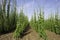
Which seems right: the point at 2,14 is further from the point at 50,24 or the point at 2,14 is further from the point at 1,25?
the point at 50,24

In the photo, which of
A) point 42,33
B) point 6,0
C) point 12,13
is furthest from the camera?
point 12,13

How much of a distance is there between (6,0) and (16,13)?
2.27 metres

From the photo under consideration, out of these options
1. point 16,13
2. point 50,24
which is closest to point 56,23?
point 50,24

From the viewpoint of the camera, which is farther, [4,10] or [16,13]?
[16,13]

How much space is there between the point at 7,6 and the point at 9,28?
180 cm

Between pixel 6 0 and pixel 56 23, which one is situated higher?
pixel 6 0

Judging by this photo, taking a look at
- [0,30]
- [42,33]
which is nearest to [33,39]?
[42,33]

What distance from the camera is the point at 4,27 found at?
11453 mm

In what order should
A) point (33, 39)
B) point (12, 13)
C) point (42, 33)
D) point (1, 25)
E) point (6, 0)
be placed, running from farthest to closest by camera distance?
point (12, 13) → point (6, 0) → point (1, 25) → point (33, 39) → point (42, 33)

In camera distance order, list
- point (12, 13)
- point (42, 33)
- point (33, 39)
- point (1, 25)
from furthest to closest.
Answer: point (12, 13) → point (1, 25) → point (33, 39) → point (42, 33)

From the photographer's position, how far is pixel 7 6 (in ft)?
39.4

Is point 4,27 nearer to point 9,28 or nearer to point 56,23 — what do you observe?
point 9,28

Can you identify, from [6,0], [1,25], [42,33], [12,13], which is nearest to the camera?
[42,33]

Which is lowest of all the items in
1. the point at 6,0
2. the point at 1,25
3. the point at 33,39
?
the point at 33,39
